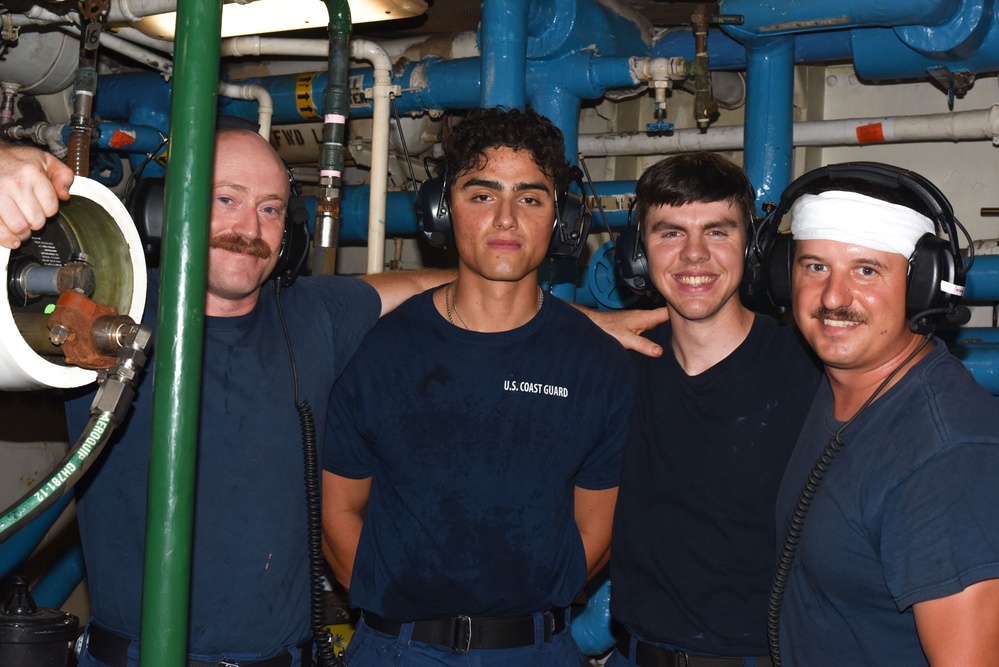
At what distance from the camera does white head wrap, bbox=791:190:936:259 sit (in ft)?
5.91

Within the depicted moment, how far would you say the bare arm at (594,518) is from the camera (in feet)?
7.89

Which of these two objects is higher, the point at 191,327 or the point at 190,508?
the point at 191,327

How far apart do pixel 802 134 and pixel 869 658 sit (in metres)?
2.83

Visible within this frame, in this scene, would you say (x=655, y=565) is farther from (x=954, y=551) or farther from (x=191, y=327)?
(x=191, y=327)

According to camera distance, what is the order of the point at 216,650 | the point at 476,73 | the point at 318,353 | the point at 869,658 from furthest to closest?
the point at 476,73
the point at 318,353
the point at 216,650
the point at 869,658

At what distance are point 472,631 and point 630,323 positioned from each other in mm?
876

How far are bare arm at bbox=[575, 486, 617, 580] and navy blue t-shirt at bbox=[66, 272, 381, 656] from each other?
72cm

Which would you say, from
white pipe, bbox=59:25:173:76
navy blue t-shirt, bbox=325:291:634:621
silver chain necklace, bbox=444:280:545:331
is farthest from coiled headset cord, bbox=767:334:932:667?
white pipe, bbox=59:25:173:76

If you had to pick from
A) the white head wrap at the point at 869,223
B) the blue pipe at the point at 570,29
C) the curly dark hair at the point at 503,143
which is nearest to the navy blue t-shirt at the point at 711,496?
the white head wrap at the point at 869,223

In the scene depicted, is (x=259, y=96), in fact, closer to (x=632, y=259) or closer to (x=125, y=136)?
(x=125, y=136)

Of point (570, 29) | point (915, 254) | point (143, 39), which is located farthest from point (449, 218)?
point (143, 39)

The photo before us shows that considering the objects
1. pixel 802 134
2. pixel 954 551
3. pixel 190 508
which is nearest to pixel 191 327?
pixel 190 508

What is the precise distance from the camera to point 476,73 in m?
3.76

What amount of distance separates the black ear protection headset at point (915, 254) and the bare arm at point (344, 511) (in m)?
1.12
